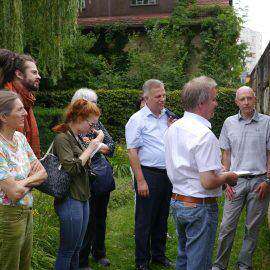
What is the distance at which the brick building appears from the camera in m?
21.7

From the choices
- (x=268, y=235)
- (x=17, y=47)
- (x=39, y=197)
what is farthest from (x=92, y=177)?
(x=17, y=47)

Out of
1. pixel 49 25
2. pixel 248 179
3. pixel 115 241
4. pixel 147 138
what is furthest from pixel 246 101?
pixel 49 25

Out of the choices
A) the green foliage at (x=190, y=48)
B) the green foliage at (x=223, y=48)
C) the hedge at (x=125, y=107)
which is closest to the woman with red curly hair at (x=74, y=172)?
the hedge at (x=125, y=107)

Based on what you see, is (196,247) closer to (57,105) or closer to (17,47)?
(17,47)

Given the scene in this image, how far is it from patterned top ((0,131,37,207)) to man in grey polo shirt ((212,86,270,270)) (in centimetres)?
228

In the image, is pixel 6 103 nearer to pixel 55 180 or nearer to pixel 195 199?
pixel 55 180

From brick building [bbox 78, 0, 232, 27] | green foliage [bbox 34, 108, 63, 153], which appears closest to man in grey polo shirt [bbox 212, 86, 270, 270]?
green foliage [bbox 34, 108, 63, 153]

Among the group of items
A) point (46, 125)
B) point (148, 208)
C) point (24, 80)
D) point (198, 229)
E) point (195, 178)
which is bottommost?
point (46, 125)

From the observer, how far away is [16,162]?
11.3 ft

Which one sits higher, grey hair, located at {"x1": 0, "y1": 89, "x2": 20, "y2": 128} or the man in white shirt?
grey hair, located at {"x1": 0, "y1": 89, "x2": 20, "y2": 128}

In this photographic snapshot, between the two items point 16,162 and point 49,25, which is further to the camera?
point 49,25

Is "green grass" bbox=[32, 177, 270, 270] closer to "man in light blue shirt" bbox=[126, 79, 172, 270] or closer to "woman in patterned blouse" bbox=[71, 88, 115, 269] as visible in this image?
"woman in patterned blouse" bbox=[71, 88, 115, 269]

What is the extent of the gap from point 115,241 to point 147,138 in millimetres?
1977

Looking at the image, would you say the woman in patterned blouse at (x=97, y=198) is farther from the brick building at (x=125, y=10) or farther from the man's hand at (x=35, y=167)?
the brick building at (x=125, y=10)
